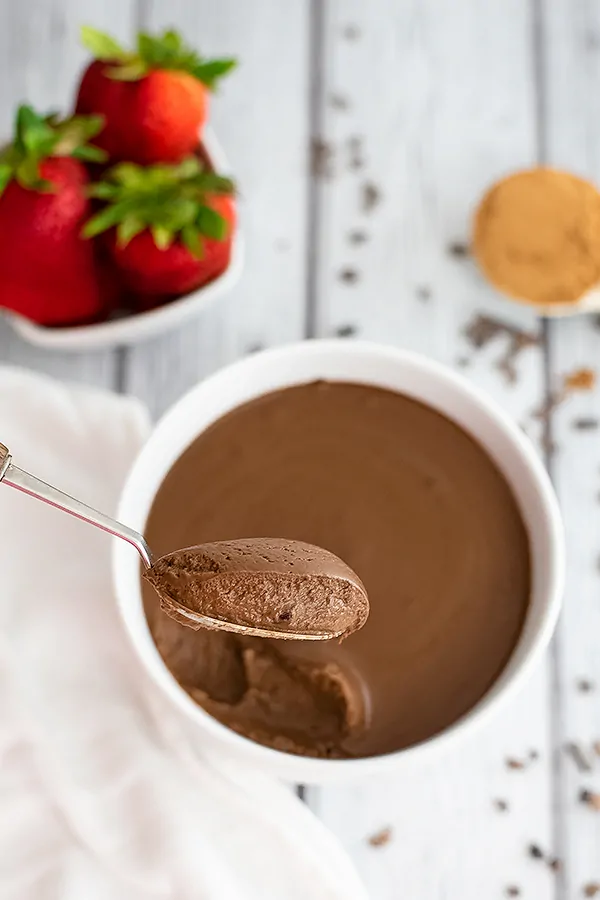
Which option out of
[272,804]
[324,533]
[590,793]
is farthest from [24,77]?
[590,793]

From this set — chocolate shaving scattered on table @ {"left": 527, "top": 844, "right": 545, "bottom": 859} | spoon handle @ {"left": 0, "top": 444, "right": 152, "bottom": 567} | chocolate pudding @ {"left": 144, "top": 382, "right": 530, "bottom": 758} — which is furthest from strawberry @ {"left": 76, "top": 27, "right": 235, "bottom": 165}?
chocolate shaving scattered on table @ {"left": 527, "top": 844, "right": 545, "bottom": 859}

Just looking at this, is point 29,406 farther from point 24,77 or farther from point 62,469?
point 24,77

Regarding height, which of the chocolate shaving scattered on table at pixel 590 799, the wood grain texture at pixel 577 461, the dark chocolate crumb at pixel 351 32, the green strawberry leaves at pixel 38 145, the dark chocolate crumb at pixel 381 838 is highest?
the dark chocolate crumb at pixel 351 32

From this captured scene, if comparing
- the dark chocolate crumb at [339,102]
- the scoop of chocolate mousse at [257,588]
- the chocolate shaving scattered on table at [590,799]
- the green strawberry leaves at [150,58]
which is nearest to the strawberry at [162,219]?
the green strawberry leaves at [150,58]

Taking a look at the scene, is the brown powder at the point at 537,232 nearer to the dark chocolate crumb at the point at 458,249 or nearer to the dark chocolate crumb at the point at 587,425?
the dark chocolate crumb at the point at 458,249

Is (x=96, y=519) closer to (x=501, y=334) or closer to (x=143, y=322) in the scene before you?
(x=143, y=322)

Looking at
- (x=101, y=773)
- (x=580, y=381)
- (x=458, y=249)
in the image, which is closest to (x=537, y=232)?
(x=458, y=249)
